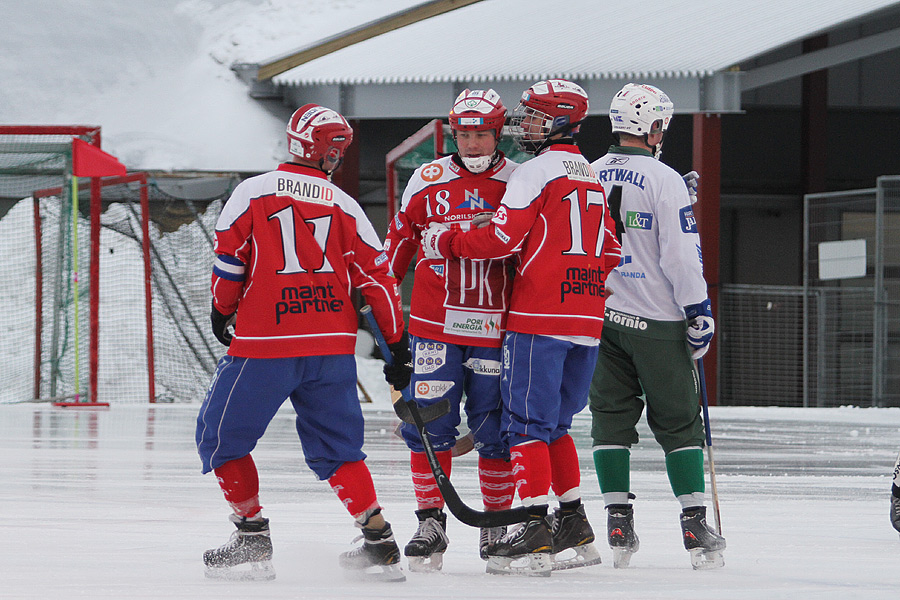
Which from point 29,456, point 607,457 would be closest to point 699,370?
point 607,457

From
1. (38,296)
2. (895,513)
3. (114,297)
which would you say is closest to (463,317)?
(895,513)

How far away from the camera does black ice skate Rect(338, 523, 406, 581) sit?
9.94 feet

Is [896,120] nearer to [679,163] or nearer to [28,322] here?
[679,163]

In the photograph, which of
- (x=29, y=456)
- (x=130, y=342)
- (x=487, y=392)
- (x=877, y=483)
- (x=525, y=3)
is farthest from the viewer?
(x=525, y=3)

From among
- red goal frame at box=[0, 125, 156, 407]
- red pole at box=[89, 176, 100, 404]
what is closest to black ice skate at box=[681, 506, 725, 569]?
red goal frame at box=[0, 125, 156, 407]

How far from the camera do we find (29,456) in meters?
5.91

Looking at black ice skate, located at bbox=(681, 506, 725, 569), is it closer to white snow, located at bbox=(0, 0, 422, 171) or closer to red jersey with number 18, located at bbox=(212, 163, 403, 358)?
red jersey with number 18, located at bbox=(212, 163, 403, 358)

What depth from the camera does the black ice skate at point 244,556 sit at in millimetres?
2984

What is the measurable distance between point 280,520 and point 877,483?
2.98 meters

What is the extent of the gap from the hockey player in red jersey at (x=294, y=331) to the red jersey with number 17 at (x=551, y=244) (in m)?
0.35

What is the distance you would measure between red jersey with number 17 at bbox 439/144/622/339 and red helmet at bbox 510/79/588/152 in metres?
0.10

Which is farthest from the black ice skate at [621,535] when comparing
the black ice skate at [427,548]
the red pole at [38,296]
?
the red pole at [38,296]

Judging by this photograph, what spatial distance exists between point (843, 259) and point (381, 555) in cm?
901

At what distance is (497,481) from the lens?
343cm
